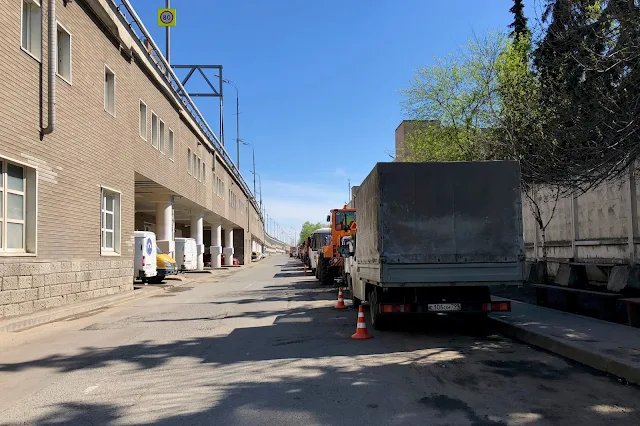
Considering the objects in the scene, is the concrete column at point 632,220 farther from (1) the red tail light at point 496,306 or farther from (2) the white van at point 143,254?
(2) the white van at point 143,254

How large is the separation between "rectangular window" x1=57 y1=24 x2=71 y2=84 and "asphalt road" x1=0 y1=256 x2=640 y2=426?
24.1 feet

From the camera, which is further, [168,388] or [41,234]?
[41,234]

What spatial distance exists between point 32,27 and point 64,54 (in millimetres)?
1679

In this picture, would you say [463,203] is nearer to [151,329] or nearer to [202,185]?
[151,329]

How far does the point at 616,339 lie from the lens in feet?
25.1

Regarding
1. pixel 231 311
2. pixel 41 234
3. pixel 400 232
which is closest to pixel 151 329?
pixel 231 311

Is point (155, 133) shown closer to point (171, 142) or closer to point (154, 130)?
point (154, 130)

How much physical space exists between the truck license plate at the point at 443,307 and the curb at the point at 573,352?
1113 mm

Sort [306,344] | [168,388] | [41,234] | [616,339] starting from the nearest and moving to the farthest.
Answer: [168,388], [616,339], [306,344], [41,234]

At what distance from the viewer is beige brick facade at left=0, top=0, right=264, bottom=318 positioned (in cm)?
1133

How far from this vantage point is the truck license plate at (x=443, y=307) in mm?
8852

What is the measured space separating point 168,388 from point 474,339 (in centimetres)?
526

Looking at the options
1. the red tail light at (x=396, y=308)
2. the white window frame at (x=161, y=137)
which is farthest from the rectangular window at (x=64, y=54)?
the red tail light at (x=396, y=308)

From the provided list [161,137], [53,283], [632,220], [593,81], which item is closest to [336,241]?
[161,137]
